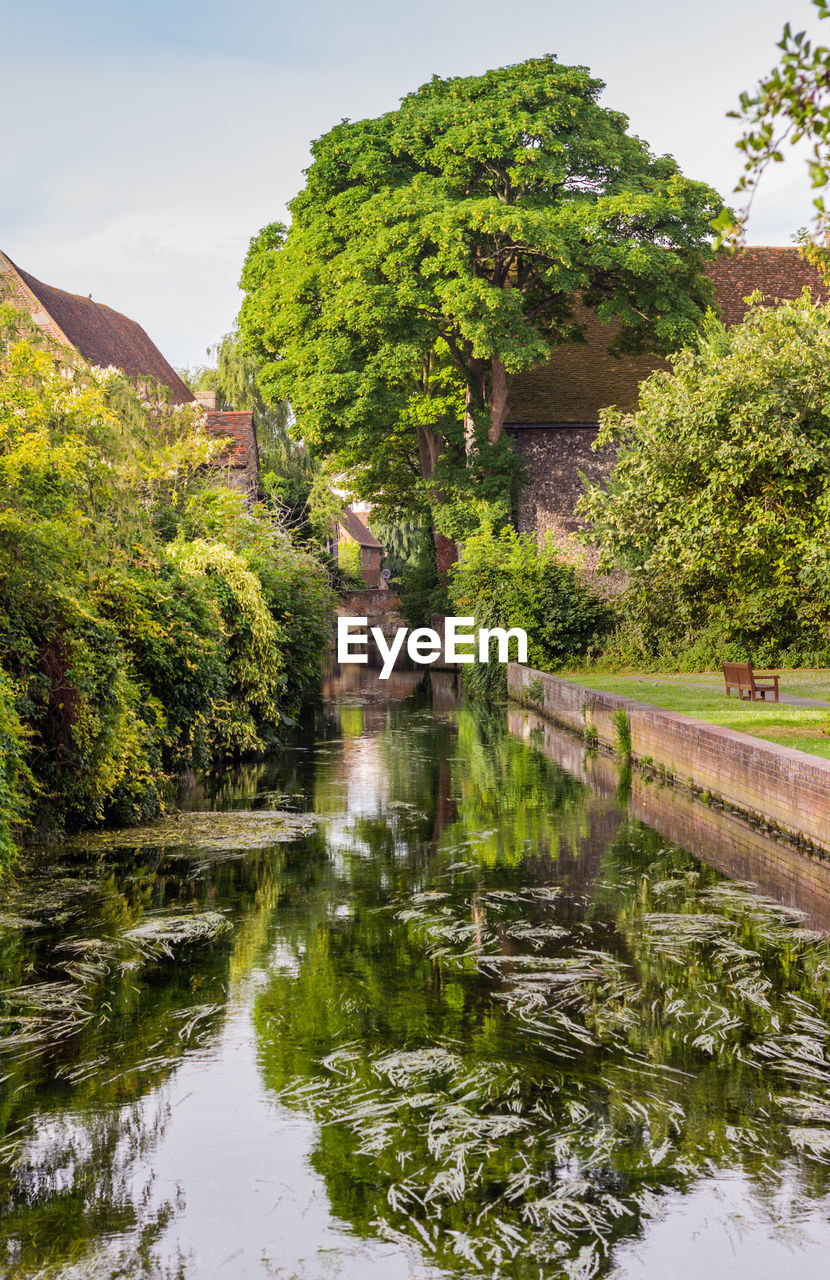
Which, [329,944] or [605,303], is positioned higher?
[605,303]

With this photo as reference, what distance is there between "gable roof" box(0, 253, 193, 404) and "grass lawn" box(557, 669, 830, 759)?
56.5 feet

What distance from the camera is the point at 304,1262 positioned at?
4.25 meters

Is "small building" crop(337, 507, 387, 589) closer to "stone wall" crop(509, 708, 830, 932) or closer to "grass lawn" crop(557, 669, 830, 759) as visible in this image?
"grass lawn" crop(557, 669, 830, 759)

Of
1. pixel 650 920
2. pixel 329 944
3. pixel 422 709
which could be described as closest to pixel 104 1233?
pixel 329 944

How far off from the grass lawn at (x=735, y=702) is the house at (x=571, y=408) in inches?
382

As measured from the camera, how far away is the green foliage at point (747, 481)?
48.6 ft

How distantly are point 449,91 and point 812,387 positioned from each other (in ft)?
79.3

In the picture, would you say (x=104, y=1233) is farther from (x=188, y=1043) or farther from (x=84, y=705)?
(x=84, y=705)

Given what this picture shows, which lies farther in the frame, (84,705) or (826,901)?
(84,705)

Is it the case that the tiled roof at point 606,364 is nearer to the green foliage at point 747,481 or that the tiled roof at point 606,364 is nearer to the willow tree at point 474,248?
the willow tree at point 474,248

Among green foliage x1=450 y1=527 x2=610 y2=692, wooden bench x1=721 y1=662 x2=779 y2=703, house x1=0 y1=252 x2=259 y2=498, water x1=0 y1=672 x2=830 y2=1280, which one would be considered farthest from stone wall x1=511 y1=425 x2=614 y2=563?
water x1=0 y1=672 x2=830 y2=1280

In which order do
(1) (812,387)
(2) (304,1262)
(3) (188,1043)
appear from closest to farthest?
1. (2) (304,1262)
2. (3) (188,1043)
3. (1) (812,387)

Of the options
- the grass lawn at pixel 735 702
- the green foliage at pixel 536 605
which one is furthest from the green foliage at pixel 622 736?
the green foliage at pixel 536 605

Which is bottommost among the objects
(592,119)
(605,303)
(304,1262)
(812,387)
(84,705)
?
(304,1262)
